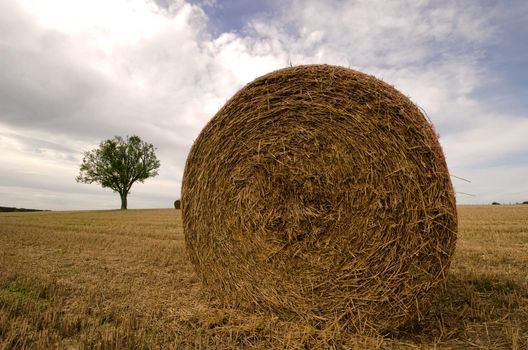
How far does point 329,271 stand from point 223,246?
1172 millimetres

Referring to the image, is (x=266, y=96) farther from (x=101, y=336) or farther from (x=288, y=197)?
(x=101, y=336)

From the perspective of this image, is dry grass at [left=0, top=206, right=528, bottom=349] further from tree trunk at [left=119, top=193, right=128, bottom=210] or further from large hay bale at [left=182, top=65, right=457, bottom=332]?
tree trunk at [left=119, top=193, right=128, bottom=210]

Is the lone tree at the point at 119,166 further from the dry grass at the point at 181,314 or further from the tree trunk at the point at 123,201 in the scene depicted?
the dry grass at the point at 181,314

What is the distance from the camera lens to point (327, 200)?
10.9ft

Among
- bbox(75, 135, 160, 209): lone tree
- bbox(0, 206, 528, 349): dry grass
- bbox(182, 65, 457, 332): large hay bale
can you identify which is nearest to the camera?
bbox(0, 206, 528, 349): dry grass

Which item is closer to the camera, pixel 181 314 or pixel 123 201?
pixel 181 314

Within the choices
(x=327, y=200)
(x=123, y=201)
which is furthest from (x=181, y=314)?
(x=123, y=201)

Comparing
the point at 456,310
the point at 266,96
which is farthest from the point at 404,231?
the point at 266,96

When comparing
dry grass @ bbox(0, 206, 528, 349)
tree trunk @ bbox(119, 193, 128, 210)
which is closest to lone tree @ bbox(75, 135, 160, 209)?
tree trunk @ bbox(119, 193, 128, 210)

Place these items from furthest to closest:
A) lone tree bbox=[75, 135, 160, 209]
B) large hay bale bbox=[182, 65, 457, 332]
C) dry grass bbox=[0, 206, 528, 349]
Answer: lone tree bbox=[75, 135, 160, 209] < large hay bale bbox=[182, 65, 457, 332] < dry grass bbox=[0, 206, 528, 349]

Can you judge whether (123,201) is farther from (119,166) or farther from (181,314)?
(181,314)

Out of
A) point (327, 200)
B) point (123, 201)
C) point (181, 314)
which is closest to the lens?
point (327, 200)

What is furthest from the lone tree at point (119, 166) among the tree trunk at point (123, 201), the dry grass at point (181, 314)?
the dry grass at point (181, 314)

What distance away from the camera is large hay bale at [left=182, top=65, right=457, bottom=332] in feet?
10.0
